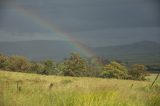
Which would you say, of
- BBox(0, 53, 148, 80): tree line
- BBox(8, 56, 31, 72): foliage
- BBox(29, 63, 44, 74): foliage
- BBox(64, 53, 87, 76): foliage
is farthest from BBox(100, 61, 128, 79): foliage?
BBox(8, 56, 31, 72): foliage

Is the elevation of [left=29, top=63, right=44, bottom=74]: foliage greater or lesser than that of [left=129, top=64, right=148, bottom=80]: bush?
greater

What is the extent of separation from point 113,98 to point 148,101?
2.90 feet

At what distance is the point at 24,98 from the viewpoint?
9.20m

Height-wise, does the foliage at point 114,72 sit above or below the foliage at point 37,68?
below

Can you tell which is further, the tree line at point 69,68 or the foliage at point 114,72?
the foliage at point 114,72

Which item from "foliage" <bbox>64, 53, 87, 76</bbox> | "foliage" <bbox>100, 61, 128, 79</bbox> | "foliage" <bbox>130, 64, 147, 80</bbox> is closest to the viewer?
"foliage" <bbox>64, 53, 87, 76</bbox>

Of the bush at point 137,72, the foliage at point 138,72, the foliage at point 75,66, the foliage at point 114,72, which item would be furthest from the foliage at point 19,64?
the foliage at point 138,72

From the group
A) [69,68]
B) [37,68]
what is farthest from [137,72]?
[37,68]

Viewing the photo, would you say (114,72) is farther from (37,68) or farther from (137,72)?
(37,68)

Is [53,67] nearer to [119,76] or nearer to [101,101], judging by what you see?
[119,76]

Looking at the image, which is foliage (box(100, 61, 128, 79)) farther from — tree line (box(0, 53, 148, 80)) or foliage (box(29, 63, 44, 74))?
foliage (box(29, 63, 44, 74))

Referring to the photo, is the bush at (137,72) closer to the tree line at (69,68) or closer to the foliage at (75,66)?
the tree line at (69,68)

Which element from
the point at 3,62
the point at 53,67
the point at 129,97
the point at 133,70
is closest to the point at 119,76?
the point at 133,70

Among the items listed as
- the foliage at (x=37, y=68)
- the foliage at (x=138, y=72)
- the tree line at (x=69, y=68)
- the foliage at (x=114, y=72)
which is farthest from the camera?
the foliage at (x=138, y=72)
